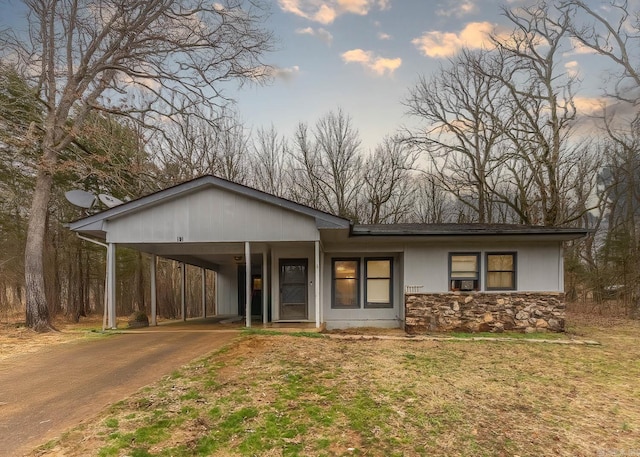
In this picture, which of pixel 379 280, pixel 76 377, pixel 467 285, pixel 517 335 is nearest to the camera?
pixel 76 377

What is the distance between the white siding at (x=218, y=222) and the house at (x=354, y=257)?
0.02 metres

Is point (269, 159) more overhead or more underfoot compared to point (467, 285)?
more overhead

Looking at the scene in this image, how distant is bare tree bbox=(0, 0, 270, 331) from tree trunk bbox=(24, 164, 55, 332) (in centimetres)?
2

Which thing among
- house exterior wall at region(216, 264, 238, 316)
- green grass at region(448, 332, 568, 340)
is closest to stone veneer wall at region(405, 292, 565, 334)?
green grass at region(448, 332, 568, 340)

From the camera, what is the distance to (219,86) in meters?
13.5

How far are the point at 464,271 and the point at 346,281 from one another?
3363 mm

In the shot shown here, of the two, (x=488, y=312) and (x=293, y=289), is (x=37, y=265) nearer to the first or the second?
(x=293, y=289)

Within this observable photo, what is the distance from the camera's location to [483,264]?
1061cm

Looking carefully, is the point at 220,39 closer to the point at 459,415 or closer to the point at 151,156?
the point at 151,156

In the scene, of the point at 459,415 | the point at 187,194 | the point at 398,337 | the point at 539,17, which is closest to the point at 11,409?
the point at 459,415

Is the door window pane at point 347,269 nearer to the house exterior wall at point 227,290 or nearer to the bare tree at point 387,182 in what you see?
the house exterior wall at point 227,290

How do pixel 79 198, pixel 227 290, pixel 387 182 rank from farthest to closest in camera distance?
pixel 387 182 → pixel 227 290 → pixel 79 198

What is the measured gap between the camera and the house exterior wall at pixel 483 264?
10539 mm

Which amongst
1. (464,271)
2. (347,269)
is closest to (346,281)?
(347,269)
